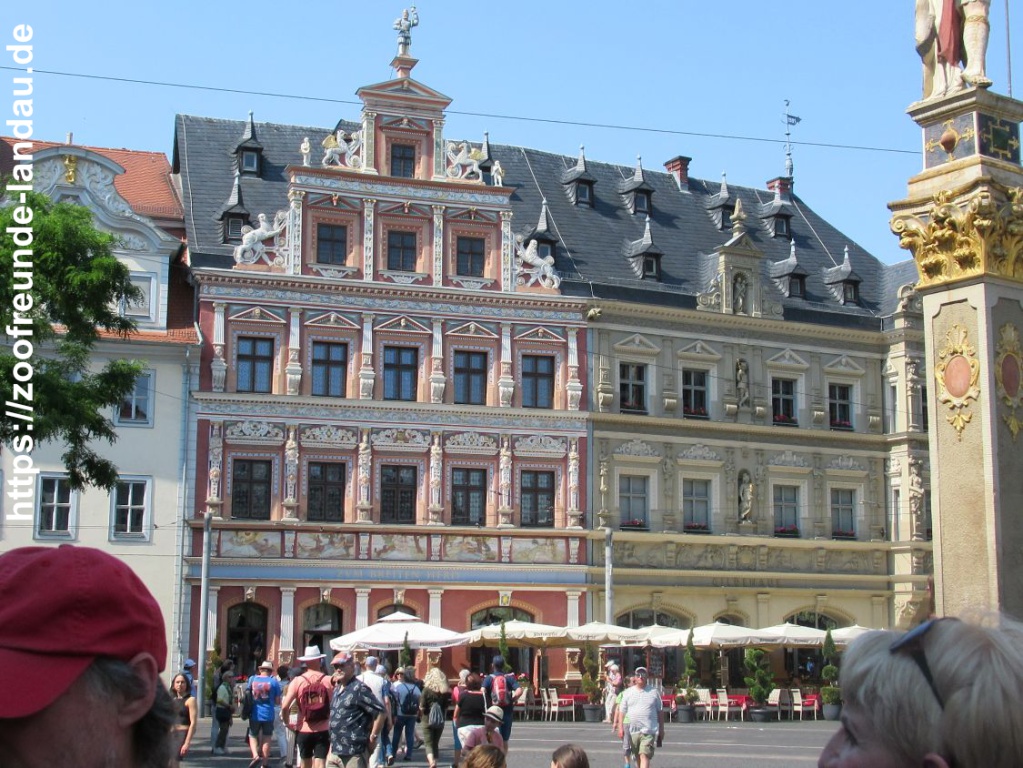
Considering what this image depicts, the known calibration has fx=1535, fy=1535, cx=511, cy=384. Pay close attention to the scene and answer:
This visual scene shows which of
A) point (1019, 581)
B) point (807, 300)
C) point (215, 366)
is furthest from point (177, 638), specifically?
point (1019, 581)

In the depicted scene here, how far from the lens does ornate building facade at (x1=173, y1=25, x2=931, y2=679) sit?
3541 cm

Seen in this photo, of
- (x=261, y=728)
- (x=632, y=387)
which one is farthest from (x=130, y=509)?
(x=261, y=728)

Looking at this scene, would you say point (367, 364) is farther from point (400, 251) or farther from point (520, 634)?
point (520, 634)

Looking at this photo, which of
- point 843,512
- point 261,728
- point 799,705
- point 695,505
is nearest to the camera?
point 261,728

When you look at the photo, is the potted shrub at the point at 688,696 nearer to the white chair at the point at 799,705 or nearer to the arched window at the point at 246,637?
the white chair at the point at 799,705

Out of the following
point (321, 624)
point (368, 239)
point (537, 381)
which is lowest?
point (321, 624)

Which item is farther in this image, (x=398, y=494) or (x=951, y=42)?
(x=398, y=494)

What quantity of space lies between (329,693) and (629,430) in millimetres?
23746

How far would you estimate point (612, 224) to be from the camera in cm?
4244

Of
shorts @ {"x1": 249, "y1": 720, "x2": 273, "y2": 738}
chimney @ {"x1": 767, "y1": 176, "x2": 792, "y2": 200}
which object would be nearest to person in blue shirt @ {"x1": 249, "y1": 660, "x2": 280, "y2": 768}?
shorts @ {"x1": 249, "y1": 720, "x2": 273, "y2": 738}

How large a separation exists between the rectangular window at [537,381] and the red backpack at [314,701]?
22775mm

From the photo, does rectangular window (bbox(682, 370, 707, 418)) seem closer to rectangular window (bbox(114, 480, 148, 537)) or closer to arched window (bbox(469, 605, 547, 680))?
arched window (bbox(469, 605, 547, 680))

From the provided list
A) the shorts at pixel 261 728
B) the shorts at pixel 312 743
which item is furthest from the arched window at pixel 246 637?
the shorts at pixel 312 743

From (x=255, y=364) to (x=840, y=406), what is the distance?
52.5 ft
